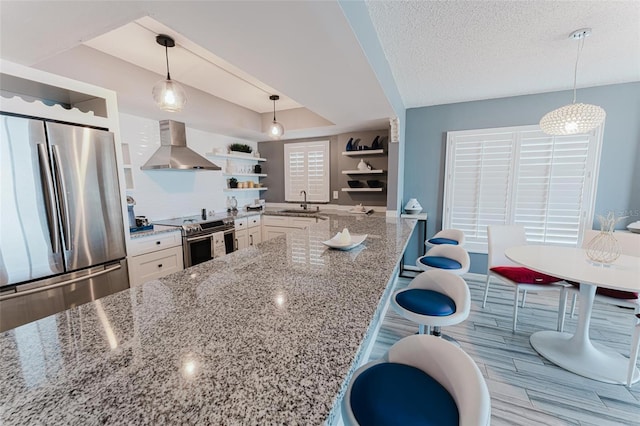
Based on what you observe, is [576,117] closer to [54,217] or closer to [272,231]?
[272,231]

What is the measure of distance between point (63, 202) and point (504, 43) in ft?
12.0

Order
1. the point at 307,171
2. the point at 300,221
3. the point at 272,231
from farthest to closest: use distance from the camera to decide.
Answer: the point at 307,171, the point at 272,231, the point at 300,221

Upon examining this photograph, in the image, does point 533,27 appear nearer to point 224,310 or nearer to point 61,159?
point 224,310

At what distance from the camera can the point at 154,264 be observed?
2693 millimetres

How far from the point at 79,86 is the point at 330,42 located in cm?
204

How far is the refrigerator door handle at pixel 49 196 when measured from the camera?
5.74ft

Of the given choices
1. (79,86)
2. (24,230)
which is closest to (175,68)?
(79,86)

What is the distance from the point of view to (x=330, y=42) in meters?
1.45

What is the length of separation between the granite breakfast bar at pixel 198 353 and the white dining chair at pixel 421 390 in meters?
0.22

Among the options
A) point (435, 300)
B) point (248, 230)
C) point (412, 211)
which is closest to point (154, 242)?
point (248, 230)

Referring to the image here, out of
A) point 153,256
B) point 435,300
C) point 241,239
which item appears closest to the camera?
point 435,300

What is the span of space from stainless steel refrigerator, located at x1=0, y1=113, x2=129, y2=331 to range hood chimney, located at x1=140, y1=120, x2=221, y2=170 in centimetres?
89

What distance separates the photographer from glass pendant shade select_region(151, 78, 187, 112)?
1.99 metres

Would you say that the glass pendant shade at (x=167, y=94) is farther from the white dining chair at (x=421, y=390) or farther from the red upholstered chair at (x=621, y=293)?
the red upholstered chair at (x=621, y=293)
